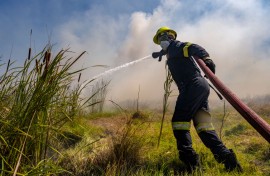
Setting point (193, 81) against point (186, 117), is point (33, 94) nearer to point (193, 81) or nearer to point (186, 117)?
point (186, 117)

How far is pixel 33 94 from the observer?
2.38 m

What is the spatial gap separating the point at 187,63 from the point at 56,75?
2871mm

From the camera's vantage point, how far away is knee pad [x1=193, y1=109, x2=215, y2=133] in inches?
183

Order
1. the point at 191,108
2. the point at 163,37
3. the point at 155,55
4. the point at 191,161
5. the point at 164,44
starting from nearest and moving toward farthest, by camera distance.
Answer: the point at 191,161 < the point at 191,108 < the point at 164,44 < the point at 163,37 < the point at 155,55

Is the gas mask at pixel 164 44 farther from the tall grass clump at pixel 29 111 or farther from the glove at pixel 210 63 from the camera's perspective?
the tall grass clump at pixel 29 111

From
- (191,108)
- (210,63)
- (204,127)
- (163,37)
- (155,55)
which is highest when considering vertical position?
(163,37)

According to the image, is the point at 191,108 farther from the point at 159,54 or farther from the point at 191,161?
the point at 159,54

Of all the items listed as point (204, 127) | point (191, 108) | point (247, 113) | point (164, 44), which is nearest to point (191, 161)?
point (204, 127)

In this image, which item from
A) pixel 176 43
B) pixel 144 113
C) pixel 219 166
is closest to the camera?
pixel 219 166

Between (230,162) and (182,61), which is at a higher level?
(182,61)

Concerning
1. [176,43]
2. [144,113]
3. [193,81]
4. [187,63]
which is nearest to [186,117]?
[193,81]

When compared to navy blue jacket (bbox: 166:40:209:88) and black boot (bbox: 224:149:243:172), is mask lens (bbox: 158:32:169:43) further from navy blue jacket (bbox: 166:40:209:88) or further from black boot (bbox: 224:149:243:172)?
black boot (bbox: 224:149:243:172)

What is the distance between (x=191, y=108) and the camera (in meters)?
4.57

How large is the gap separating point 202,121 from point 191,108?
0.29 m
